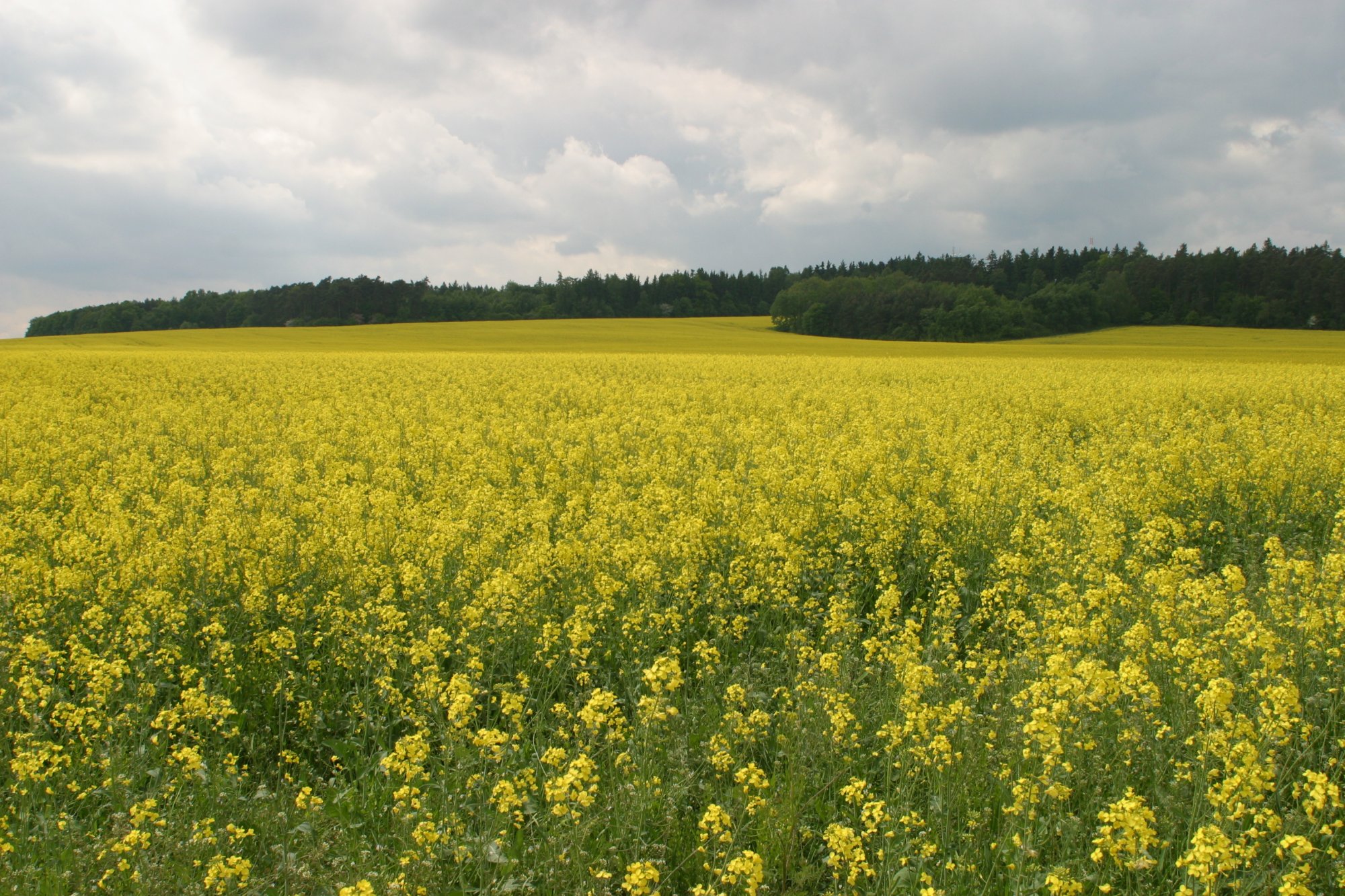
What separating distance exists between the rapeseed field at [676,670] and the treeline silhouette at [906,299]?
211ft

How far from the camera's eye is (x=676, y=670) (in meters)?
3.92

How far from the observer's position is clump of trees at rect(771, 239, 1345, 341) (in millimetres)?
68500

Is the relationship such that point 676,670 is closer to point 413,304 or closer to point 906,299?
point 906,299

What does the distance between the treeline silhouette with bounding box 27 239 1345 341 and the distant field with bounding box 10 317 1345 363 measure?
5.08 m

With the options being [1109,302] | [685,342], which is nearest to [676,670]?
[685,342]

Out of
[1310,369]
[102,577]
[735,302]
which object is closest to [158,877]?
[102,577]

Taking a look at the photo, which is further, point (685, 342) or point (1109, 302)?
point (1109, 302)

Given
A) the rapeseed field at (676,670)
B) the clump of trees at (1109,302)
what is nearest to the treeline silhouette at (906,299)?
the clump of trees at (1109,302)

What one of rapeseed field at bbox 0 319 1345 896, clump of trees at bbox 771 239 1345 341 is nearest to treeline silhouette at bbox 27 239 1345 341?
clump of trees at bbox 771 239 1345 341

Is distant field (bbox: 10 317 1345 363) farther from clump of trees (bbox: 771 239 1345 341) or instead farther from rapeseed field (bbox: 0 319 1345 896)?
rapeseed field (bbox: 0 319 1345 896)

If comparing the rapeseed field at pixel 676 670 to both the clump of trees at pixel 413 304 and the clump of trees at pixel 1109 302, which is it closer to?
the clump of trees at pixel 1109 302

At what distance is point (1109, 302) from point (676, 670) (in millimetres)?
83170

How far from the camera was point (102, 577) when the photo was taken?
575 cm

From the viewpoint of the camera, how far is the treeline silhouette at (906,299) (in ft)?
228
